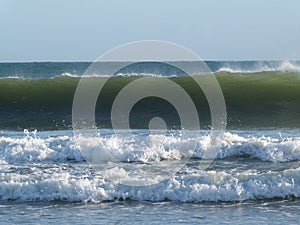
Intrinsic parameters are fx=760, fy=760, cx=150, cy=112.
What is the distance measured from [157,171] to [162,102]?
11.3 metres

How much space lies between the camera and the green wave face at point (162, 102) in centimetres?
2128

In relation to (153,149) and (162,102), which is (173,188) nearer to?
(153,149)

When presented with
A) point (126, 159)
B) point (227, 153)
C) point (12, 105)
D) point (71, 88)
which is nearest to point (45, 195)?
point (126, 159)

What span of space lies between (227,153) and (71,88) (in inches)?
578

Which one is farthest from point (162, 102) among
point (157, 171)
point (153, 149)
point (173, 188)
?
point (173, 188)

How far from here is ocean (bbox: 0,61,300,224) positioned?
1038 cm

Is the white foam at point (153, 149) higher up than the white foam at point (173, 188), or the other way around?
the white foam at point (153, 149)

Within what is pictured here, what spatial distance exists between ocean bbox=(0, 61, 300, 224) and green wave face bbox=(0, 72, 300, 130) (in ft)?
0.30

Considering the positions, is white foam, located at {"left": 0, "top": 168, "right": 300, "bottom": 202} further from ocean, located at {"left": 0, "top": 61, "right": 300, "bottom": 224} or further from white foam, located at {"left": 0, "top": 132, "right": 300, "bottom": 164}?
white foam, located at {"left": 0, "top": 132, "right": 300, "bottom": 164}

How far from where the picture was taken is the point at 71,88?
93.2 feet

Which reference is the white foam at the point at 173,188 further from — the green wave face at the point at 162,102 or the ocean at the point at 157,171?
the green wave face at the point at 162,102

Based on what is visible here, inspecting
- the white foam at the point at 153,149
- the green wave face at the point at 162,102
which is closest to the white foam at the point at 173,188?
the white foam at the point at 153,149

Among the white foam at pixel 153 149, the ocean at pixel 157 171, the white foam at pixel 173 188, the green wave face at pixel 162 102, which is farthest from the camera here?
the green wave face at pixel 162 102

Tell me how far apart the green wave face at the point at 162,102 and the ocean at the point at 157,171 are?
9cm
